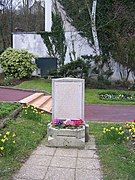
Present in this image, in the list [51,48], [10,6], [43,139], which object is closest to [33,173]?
[43,139]

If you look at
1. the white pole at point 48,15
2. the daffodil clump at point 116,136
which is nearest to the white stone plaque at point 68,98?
the daffodil clump at point 116,136

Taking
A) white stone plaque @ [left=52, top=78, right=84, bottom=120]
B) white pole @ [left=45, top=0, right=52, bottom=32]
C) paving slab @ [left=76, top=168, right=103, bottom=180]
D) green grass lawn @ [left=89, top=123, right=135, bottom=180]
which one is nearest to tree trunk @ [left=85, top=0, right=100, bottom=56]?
white pole @ [left=45, top=0, right=52, bottom=32]

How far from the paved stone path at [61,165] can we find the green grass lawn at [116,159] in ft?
0.38

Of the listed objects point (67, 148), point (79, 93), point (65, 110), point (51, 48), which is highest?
point (51, 48)

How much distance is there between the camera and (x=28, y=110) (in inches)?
269

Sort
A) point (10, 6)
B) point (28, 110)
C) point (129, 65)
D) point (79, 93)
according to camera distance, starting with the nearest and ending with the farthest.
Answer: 1. point (79, 93)
2. point (28, 110)
3. point (129, 65)
4. point (10, 6)

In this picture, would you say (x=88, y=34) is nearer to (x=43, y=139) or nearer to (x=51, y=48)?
Answer: (x=51, y=48)

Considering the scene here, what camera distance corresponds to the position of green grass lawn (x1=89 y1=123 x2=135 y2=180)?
139 inches

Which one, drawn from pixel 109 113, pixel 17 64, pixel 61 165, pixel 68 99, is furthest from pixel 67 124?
pixel 17 64

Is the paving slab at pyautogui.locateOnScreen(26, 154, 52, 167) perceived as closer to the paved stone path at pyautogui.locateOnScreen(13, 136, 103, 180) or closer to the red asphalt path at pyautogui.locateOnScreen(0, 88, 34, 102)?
the paved stone path at pyautogui.locateOnScreen(13, 136, 103, 180)

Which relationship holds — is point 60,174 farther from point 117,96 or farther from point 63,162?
point 117,96

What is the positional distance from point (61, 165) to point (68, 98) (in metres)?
1.72

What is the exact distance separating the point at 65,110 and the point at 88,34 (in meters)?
12.6

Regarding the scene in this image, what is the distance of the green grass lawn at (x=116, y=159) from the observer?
354 centimetres
